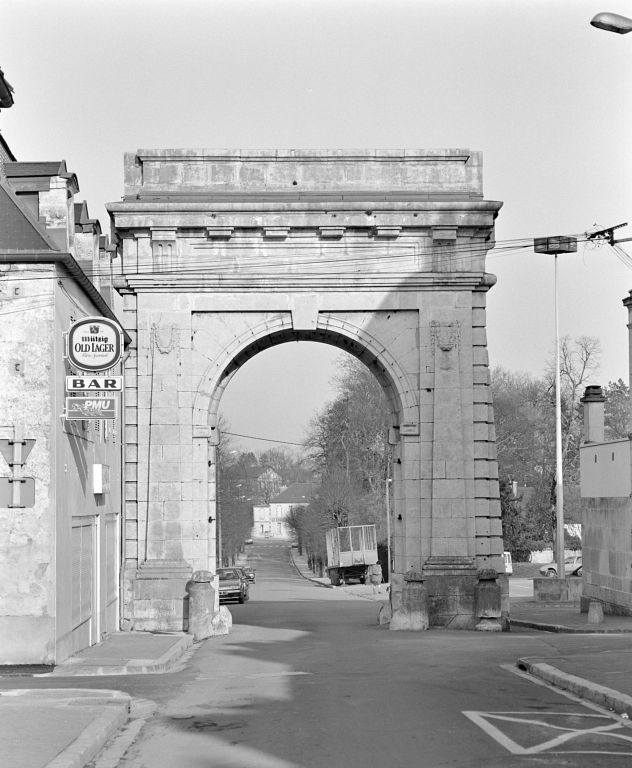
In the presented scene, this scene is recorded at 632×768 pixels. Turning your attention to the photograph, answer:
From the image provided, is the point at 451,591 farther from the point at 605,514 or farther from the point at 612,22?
the point at 612,22

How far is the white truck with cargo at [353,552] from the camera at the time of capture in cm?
6145

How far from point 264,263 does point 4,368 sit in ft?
31.0

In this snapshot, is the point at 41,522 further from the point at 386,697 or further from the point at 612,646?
the point at 612,646

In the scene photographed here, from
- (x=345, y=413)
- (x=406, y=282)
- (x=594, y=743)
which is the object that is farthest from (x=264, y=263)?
(x=345, y=413)

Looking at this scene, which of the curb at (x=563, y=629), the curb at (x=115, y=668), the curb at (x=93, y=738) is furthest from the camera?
the curb at (x=563, y=629)

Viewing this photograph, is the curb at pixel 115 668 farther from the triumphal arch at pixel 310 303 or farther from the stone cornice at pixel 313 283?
the stone cornice at pixel 313 283

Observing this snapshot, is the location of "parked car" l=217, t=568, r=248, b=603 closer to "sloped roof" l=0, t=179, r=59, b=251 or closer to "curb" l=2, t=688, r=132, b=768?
"sloped roof" l=0, t=179, r=59, b=251

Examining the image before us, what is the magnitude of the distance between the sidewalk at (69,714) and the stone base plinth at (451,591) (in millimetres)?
7840

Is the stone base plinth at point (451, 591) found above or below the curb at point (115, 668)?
above

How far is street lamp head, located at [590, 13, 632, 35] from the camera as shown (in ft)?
36.8

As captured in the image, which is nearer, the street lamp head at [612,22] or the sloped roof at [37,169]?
the street lamp head at [612,22]

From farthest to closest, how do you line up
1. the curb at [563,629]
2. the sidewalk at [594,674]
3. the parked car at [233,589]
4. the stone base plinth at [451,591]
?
the parked car at [233,589] < the stone base plinth at [451,591] < the curb at [563,629] < the sidewalk at [594,674]

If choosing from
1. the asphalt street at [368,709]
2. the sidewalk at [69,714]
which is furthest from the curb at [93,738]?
the asphalt street at [368,709]

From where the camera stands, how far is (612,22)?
11211 mm
